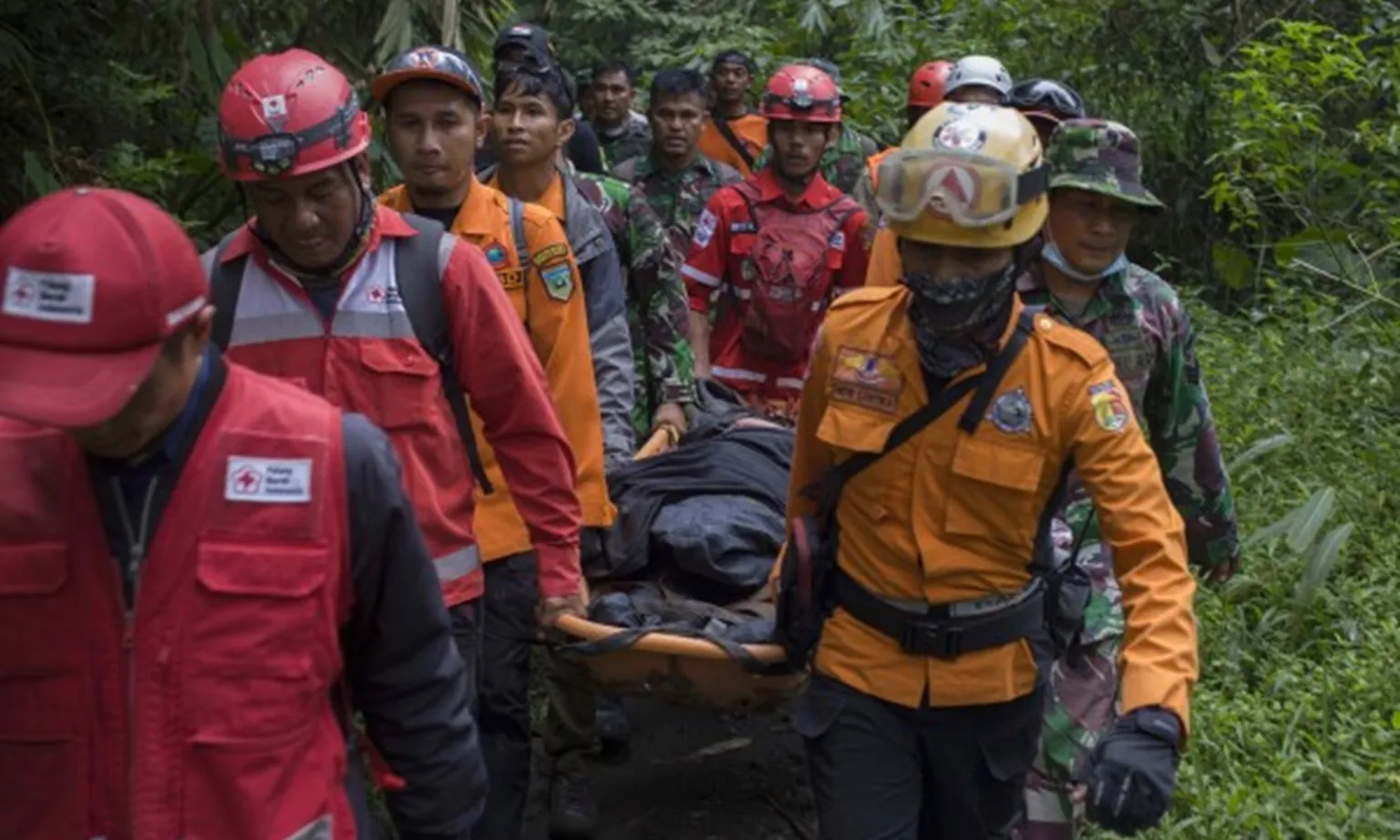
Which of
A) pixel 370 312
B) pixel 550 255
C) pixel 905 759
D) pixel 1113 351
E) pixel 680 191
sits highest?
pixel 370 312

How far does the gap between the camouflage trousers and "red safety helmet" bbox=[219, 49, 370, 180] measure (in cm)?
210

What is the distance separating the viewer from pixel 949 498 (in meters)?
4.02

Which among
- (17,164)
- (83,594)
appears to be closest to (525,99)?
(17,164)

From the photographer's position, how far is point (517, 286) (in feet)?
17.0

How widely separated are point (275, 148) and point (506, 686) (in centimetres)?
176

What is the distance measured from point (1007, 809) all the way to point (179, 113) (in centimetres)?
477

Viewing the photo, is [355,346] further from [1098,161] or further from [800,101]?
[800,101]

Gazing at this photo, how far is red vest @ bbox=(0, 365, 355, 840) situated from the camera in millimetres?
2490

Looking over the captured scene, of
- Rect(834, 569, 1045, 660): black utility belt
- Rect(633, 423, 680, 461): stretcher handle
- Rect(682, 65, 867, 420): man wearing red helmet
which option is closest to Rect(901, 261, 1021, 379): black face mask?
Rect(834, 569, 1045, 660): black utility belt

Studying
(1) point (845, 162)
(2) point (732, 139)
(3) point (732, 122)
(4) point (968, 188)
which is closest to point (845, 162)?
(1) point (845, 162)

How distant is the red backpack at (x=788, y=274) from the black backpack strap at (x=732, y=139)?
3.62 meters

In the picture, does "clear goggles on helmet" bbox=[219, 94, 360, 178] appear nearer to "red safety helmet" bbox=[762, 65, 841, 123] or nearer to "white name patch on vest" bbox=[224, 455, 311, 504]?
"white name patch on vest" bbox=[224, 455, 311, 504]

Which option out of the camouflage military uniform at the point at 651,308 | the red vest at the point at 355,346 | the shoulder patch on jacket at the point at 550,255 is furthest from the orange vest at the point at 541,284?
the camouflage military uniform at the point at 651,308

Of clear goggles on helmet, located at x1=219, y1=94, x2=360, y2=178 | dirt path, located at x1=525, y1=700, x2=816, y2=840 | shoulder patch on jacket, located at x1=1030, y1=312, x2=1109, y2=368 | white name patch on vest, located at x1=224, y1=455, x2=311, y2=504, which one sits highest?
clear goggles on helmet, located at x1=219, y1=94, x2=360, y2=178
